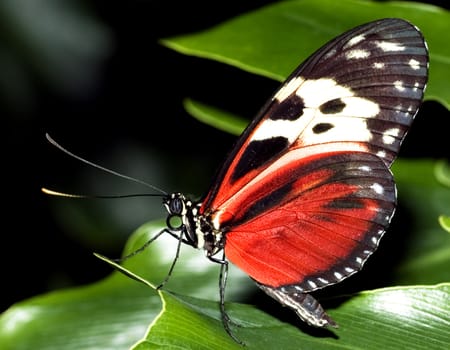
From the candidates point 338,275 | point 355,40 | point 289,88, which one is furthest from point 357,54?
point 338,275

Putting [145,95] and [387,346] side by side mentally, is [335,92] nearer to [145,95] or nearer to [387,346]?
[387,346]

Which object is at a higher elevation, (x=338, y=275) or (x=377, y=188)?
(x=377, y=188)

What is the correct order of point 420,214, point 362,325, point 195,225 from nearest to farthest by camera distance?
point 362,325 < point 195,225 < point 420,214

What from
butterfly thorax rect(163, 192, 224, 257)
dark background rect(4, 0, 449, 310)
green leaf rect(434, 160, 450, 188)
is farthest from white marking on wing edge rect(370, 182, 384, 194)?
dark background rect(4, 0, 449, 310)

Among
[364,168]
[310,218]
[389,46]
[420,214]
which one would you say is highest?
[389,46]

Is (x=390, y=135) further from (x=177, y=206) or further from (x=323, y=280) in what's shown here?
(x=177, y=206)

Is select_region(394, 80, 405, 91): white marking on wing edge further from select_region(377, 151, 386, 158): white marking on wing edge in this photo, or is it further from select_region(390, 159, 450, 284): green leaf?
select_region(390, 159, 450, 284): green leaf
